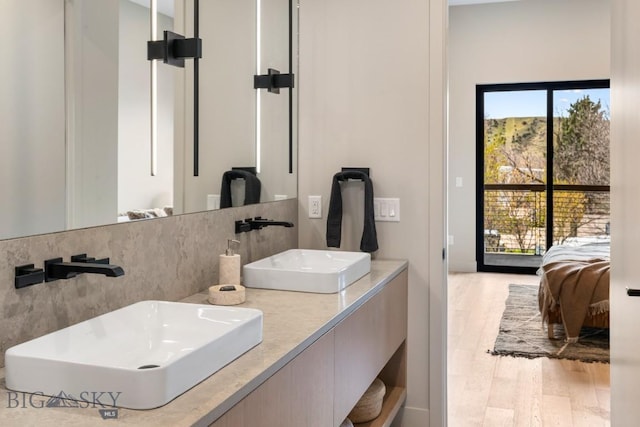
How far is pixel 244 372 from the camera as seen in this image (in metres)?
1.21

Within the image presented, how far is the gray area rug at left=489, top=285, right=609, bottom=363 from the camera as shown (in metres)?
4.11

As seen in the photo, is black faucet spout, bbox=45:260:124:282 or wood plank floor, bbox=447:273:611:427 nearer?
black faucet spout, bbox=45:260:124:282

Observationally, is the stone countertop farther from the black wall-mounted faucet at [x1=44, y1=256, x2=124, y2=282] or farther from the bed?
the bed

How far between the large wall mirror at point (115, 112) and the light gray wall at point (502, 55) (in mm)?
5313

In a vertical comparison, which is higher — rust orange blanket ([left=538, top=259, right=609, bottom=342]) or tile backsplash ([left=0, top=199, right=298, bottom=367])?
tile backsplash ([left=0, top=199, right=298, bottom=367])

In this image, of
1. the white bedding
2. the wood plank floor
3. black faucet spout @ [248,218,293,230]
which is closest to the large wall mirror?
black faucet spout @ [248,218,293,230]

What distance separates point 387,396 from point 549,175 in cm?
→ 545

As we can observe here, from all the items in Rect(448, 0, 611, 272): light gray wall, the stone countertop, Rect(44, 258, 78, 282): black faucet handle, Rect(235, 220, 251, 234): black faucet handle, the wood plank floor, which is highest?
Rect(448, 0, 611, 272): light gray wall

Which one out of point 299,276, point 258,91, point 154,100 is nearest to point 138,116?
point 154,100

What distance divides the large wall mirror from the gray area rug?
258 cm

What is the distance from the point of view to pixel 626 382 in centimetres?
171

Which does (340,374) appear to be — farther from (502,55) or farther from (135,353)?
(502,55)

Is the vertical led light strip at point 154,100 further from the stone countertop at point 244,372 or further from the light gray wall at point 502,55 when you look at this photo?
the light gray wall at point 502,55

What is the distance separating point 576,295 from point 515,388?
1.02 m
